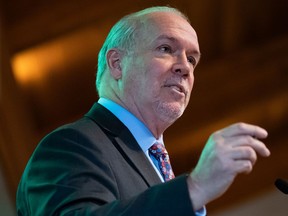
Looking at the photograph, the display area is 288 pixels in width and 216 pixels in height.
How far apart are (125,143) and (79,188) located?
0.32 metres

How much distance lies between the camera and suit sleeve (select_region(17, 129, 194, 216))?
1.28 m

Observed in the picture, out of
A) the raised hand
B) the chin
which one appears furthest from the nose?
the raised hand

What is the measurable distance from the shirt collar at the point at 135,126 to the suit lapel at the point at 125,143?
40mm

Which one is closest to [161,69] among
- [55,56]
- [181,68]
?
[181,68]

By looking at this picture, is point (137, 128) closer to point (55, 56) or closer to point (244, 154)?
point (244, 154)

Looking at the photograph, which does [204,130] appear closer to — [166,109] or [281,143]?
[281,143]

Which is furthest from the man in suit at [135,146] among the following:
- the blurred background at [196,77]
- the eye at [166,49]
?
the blurred background at [196,77]

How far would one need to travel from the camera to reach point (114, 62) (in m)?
2.05

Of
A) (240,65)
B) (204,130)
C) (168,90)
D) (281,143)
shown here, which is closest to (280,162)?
(281,143)

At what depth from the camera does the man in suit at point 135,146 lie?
1236 millimetres

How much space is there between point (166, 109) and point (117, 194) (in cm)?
43

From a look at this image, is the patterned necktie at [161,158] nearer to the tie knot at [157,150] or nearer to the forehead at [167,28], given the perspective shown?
the tie knot at [157,150]

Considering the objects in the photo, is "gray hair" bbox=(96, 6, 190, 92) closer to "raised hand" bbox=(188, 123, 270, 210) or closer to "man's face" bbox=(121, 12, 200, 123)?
"man's face" bbox=(121, 12, 200, 123)

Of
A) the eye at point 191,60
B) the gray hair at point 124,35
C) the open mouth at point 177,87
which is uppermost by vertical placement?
the gray hair at point 124,35
